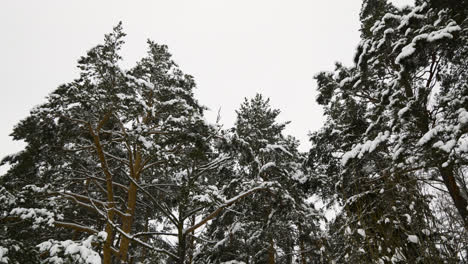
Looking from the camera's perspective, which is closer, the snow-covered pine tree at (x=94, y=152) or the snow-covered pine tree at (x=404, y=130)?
the snow-covered pine tree at (x=404, y=130)

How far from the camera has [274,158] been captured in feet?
43.9

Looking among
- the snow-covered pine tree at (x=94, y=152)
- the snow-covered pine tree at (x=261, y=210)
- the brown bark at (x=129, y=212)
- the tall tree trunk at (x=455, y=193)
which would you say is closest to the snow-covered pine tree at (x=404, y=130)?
the tall tree trunk at (x=455, y=193)

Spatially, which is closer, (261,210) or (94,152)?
(94,152)

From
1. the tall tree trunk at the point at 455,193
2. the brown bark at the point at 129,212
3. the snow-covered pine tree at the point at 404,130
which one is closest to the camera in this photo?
the snow-covered pine tree at the point at 404,130

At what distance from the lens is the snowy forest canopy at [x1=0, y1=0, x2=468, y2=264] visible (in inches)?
204

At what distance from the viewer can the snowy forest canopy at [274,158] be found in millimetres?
5184

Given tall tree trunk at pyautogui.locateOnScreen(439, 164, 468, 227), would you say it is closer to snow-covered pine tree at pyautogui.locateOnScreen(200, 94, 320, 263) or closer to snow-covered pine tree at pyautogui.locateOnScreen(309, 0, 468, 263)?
snow-covered pine tree at pyautogui.locateOnScreen(309, 0, 468, 263)

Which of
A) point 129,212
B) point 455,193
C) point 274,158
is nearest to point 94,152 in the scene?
point 129,212

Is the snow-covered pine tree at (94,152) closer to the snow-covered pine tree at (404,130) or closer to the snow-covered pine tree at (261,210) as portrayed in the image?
the snow-covered pine tree at (261,210)

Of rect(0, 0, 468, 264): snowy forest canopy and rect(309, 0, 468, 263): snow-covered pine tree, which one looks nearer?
rect(309, 0, 468, 263): snow-covered pine tree

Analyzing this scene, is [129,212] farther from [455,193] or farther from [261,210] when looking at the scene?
[455,193]

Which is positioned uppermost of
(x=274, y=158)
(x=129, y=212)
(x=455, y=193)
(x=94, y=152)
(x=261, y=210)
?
(x=274, y=158)

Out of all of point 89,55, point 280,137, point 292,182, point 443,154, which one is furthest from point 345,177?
point 89,55

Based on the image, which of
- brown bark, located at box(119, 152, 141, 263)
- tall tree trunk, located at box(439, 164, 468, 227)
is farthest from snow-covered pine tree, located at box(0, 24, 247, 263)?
tall tree trunk, located at box(439, 164, 468, 227)
